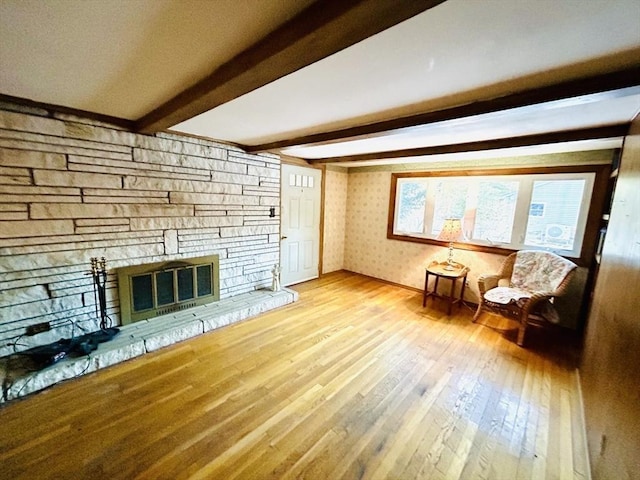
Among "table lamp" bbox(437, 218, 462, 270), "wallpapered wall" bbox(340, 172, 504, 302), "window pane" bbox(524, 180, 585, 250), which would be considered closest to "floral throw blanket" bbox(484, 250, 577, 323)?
"window pane" bbox(524, 180, 585, 250)

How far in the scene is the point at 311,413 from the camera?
1.83 meters

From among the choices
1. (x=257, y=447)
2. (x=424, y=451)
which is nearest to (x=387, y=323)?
(x=424, y=451)

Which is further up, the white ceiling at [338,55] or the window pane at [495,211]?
the white ceiling at [338,55]

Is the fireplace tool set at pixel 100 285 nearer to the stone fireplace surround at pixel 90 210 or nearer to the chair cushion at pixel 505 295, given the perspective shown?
the stone fireplace surround at pixel 90 210

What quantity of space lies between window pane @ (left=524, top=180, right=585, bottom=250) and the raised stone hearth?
129 inches

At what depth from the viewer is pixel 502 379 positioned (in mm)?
2285

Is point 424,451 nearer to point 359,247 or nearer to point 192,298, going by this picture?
point 192,298

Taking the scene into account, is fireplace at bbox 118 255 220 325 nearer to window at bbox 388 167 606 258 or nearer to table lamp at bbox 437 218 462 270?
table lamp at bbox 437 218 462 270

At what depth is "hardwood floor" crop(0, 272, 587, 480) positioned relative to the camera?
147cm

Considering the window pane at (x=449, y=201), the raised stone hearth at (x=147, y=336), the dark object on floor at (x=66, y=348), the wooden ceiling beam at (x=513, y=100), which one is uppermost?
the wooden ceiling beam at (x=513, y=100)

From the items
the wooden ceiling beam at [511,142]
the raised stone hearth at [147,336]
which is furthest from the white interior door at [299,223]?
the wooden ceiling beam at [511,142]

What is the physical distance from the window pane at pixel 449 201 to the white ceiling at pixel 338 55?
182cm

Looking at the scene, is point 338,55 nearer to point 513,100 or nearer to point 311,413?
point 513,100

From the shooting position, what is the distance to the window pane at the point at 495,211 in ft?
11.3
